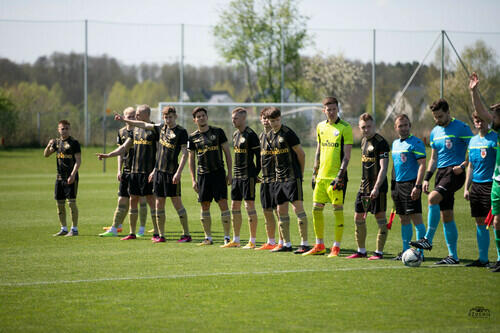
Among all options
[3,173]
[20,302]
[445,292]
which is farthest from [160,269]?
[3,173]

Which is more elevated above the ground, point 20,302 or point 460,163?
point 460,163

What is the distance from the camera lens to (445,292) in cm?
675

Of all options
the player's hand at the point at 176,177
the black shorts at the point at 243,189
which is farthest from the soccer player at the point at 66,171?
the black shorts at the point at 243,189

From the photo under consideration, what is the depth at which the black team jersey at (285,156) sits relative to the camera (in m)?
9.60

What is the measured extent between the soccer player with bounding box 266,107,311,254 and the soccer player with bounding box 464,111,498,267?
2509mm

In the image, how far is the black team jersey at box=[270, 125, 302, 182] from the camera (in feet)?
31.5

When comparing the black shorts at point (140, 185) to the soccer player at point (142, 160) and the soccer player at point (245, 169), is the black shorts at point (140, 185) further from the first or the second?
the soccer player at point (245, 169)

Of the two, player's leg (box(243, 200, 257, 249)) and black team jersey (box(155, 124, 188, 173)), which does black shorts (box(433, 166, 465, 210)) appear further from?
black team jersey (box(155, 124, 188, 173))

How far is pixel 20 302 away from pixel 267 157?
4.59m

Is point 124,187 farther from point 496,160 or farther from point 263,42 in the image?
point 263,42

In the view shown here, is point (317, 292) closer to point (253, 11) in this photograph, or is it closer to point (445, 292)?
point (445, 292)

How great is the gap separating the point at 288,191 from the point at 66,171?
4.77 metres

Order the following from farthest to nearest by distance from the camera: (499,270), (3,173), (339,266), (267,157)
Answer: (3,173), (267,157), (339,266), (499,270)

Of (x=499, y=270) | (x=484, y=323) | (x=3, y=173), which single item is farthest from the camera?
(x=3, y=173)
